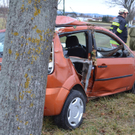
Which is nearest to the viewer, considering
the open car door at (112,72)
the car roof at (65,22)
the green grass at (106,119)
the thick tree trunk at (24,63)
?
the thick tree trunk at (24,63)

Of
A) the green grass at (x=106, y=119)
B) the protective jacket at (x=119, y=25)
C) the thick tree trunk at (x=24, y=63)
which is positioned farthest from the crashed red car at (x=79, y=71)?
the protective jacket at (x=119, y=25)

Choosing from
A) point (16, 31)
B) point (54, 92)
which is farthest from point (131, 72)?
point (16, 31)

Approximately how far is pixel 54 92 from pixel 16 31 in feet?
3.92

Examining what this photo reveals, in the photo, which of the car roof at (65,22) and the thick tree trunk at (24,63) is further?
the car roof at (65,22)

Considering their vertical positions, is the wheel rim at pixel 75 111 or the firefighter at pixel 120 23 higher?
the firefighter at pixel 120 23

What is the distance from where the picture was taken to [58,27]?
10.5 feet

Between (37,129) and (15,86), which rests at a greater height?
(15,86)

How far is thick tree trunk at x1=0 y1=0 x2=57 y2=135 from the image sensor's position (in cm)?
171

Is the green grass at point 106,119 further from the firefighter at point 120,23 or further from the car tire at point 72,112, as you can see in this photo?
the firefighter at point 120,23

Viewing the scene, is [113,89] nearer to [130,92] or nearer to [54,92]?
[130,92]

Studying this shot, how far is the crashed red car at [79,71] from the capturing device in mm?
2748

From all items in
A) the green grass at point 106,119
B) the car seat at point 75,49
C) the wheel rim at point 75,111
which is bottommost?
the green grass at point 106,119

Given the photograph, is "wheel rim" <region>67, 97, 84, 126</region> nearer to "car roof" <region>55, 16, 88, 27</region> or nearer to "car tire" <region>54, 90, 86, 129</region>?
"car tire" <region>54, 90, 86, 129</region>

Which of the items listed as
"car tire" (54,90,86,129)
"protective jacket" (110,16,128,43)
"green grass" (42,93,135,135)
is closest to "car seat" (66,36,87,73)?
"car tire" (54,90,86,129)
